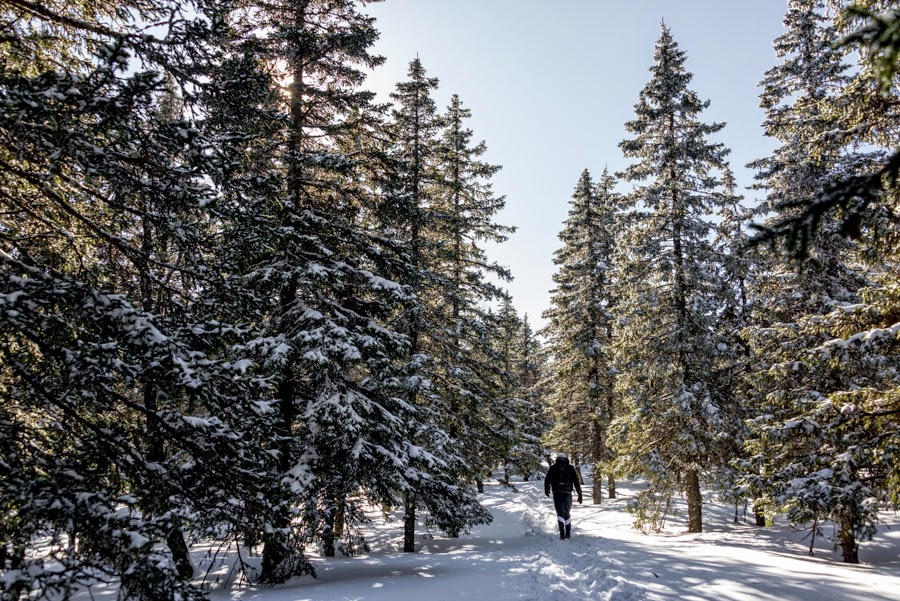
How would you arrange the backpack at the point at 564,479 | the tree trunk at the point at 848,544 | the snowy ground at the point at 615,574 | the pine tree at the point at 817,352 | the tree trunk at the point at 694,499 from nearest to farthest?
the snowy ground at the point at 615,574 → the pine tree at the point at 817,352 → the tree trunk at the point at 848,544 → the backpack at the point at 564,479 → the tree trunk at the point at 694,499

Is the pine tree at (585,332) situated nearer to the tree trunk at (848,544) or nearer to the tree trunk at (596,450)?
the tree trunk at (596,450)

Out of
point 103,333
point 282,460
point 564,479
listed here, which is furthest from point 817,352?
point 103,333

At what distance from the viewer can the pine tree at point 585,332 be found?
25.1 m

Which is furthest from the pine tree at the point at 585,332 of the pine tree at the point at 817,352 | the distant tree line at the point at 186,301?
the distant tree line at the point at 186,301

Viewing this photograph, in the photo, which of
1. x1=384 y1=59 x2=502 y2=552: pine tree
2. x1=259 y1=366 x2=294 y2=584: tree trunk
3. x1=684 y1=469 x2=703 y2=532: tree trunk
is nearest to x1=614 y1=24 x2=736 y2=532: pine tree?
x1=684 y1=469 x2=703 y2=532: tree trunk

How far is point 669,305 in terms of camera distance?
16.0 m

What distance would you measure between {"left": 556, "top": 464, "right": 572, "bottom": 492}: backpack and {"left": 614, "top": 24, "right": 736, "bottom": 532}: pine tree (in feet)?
12.2

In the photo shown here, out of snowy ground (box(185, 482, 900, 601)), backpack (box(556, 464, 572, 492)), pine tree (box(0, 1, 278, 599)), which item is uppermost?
pine tree (box(0, 1, 278, 599))

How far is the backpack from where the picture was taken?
42.5ft

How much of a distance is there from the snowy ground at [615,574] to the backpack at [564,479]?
1.35 m

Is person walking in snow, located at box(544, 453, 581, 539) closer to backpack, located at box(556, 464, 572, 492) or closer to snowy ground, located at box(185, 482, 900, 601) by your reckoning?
backpack, located at box(556, 464, 572, 492)

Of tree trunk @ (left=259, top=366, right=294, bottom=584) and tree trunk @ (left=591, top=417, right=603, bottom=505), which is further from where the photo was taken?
tree trunk @ (left=591, top=417, right=603, bottom=505)

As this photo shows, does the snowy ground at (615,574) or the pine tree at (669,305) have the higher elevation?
the pine tree at (669,305)

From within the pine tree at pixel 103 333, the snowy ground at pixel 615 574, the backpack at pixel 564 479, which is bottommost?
the snowy ground at pixel 615 574
